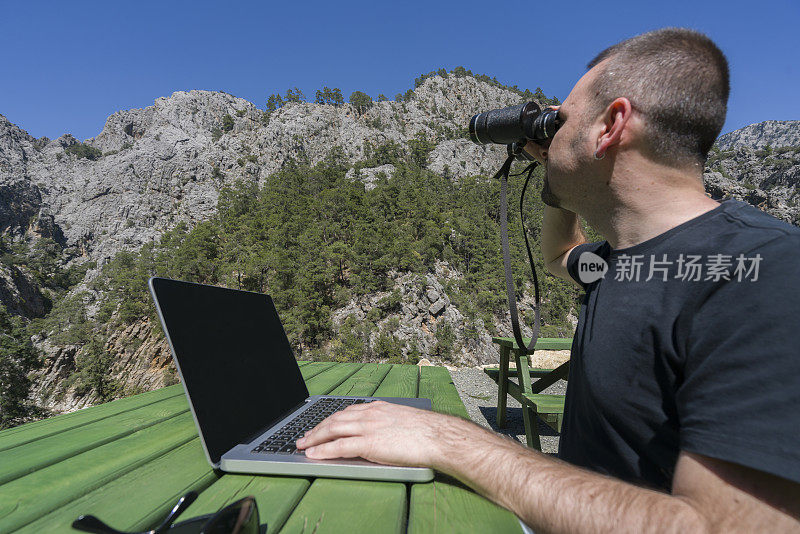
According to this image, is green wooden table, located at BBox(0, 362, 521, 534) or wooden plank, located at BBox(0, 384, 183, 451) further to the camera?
wooden plank, located at BBox(0, 384, 183, 451)

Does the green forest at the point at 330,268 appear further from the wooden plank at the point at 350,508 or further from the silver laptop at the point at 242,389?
the wooden plank at the point at 350,508

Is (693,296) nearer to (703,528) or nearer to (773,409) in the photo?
(773,409)

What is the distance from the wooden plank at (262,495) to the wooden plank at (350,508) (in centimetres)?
1

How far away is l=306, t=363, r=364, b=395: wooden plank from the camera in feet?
4.01

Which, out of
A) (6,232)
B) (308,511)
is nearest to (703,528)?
(308,511)

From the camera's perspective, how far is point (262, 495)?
537 mm

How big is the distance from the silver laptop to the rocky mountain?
50.9 feet

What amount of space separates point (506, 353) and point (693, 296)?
2.54 metres

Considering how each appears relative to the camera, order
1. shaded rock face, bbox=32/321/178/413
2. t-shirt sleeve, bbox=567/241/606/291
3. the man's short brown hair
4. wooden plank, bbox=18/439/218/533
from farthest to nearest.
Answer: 1. shaded rock face, bbox=32/321/178/413
2. t-shirt sleeve, bbox=567/241/606/291
3. the man's short brown hair
4. wooden plank, bbox=18/439/218/533

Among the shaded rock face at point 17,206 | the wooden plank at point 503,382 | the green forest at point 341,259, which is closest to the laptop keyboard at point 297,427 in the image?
the wooden plank at point 503,382

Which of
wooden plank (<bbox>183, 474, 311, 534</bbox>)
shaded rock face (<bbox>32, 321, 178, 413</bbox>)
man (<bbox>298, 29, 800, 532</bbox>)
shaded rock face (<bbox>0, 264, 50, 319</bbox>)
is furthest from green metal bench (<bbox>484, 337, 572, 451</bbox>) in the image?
shaded rock face (<bbox>0, 264, 50, 319</bbox>)

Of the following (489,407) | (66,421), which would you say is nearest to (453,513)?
(66,421)

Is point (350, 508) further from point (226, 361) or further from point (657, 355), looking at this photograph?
point (657, 355)

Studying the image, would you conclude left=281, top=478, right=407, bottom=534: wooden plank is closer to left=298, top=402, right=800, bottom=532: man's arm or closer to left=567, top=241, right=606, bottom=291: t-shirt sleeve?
left=298, top=402, right=800, bottom=532: man's arm
